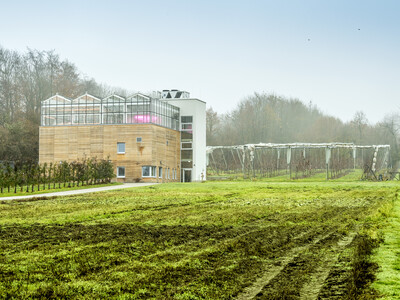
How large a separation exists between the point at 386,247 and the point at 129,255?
431cm

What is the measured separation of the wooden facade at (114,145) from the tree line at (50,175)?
300 centimetres

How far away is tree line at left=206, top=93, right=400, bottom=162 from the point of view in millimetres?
77875

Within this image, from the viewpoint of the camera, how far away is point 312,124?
276 feet

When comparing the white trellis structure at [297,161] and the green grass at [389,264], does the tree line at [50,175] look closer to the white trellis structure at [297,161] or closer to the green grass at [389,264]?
the white trellis structure at [297,161]

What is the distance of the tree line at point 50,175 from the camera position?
33.0 m

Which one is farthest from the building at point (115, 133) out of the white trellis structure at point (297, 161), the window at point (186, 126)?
the white trellis structure at point (297, 161)

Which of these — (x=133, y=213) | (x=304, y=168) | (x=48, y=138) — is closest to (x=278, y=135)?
(x=304, y=168)

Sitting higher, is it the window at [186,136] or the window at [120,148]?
the window at [186,136]

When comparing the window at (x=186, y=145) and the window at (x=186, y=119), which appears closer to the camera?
the window at (x=186, y=145)

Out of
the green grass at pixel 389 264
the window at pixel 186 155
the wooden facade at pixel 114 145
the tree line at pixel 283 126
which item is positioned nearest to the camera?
the green grass at pixel 389 264

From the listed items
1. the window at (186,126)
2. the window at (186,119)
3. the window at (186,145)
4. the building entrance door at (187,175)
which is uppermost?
the window at (186,119)

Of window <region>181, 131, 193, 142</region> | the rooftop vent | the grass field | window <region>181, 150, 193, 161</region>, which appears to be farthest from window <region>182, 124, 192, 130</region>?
the grass field

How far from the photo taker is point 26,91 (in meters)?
60.7

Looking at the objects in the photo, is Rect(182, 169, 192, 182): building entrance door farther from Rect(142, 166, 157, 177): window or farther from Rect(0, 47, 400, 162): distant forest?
Rect(0, 47, 400, 162): distant forest
